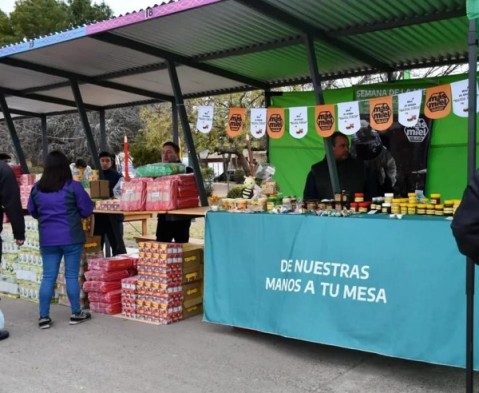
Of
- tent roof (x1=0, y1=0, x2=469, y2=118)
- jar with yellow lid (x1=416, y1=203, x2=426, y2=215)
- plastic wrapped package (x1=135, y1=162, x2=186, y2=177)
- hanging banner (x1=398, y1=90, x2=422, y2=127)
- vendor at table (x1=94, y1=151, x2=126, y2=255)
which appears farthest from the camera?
vendor at table (x1=94, y1=151, x2=126, y2=255)

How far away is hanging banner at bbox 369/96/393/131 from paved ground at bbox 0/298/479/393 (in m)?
2.23

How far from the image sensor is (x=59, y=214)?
5.34 m

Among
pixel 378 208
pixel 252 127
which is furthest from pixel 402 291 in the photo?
pixel 252 127

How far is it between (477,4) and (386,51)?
3427 millimetres

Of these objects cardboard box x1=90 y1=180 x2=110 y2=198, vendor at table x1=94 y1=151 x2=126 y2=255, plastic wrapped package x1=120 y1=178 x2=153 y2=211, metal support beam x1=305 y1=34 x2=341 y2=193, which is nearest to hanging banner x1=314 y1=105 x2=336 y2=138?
metal support beam x1=305 y1=34 x2=341 y2=193

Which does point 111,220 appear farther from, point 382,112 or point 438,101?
point 438,101

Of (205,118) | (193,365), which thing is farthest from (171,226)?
(193,365)

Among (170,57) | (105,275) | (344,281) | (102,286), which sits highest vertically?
(170,57)

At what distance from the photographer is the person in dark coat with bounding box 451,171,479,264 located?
2.14 meters

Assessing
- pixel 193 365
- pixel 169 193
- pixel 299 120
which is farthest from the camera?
pixel 169 193

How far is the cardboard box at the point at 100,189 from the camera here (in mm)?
7062

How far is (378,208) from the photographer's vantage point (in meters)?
4.37

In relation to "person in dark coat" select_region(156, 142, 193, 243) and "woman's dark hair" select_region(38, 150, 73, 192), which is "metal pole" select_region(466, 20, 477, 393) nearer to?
"woman's dark hair" select_region(38, 150, 73, 192)

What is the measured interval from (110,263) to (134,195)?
0.85m
